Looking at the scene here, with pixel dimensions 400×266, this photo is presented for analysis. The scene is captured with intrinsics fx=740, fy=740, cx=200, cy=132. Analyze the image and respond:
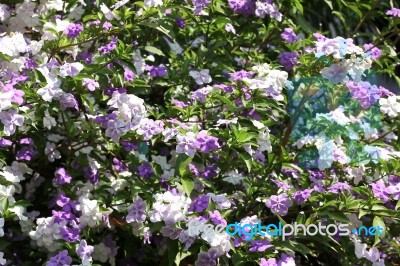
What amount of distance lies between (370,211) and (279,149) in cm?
47

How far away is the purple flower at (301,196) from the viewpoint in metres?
2.16

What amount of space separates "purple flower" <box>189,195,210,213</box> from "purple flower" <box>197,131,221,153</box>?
0.44 feet

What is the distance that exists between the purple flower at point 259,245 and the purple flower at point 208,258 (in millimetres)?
108

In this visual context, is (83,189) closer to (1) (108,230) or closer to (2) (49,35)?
(1) (108,230)

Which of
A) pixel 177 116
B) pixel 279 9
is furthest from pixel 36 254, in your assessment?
pixel 279 9

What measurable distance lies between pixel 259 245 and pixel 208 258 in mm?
148

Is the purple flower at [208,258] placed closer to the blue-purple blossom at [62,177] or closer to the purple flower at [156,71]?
the blue-purple blossom at [62,177]

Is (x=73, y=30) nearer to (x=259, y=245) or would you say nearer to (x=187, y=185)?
(x=187, y=185)

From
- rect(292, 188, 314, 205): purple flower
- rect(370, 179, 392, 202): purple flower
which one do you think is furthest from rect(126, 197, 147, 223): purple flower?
rect(370, 179, 392, 202): purple flower

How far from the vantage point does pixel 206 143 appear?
2.04 meters

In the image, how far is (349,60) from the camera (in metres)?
2.22

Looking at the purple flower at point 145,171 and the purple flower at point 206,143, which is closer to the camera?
the purple flower at point 206,143

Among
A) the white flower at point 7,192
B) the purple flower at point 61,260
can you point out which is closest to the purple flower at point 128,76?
the white flower at point 7,192

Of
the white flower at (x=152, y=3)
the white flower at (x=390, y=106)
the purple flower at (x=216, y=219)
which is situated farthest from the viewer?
the white flower at (x=390, y=106)
